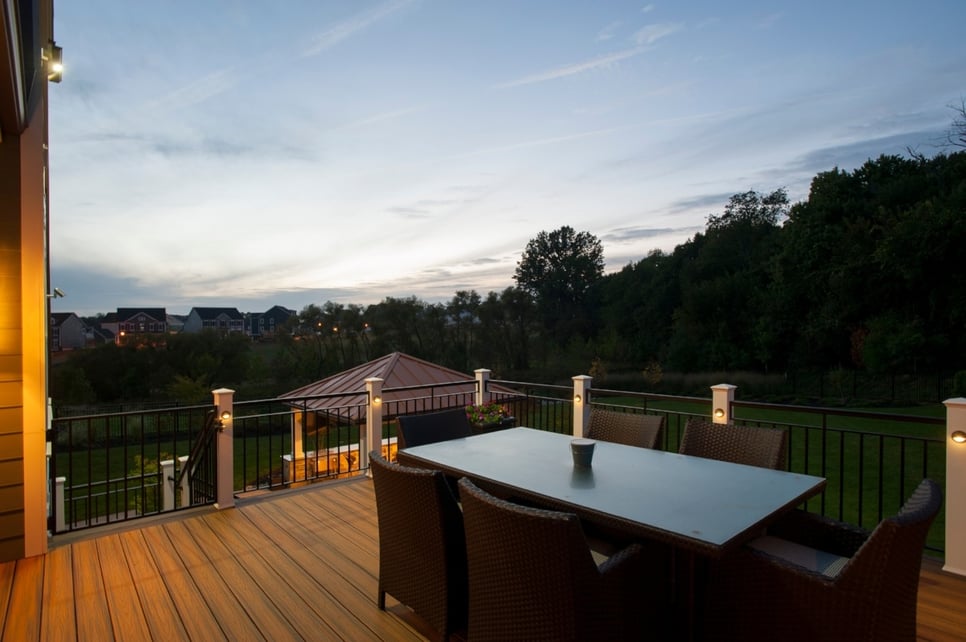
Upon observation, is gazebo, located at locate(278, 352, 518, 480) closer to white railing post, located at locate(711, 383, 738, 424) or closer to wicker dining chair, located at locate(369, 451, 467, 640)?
white railing post, located at locate(711, 383, 738, 424)

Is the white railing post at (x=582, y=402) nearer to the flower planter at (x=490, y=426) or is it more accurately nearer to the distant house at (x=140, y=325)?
the flower planter at (x=490, y=426)

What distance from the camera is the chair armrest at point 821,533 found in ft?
7.18

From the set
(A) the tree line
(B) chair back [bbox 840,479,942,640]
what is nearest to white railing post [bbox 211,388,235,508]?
(B) chair back [bbox 840,479,942,640]

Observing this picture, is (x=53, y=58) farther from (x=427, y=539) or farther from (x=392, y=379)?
(x=392, y=379)

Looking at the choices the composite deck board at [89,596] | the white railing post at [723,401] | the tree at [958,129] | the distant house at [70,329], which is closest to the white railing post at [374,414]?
the composite deck board at [89,596]

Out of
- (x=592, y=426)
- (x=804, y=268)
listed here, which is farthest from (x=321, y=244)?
(x=804, y=268)

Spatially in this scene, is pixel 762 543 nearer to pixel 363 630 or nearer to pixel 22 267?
pixel 363 630

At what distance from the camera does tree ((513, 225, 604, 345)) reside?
2969 cm

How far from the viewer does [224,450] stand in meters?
4.23

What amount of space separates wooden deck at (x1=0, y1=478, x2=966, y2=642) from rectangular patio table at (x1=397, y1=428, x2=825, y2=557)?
33.0 inches

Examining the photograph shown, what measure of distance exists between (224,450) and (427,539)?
107 inches

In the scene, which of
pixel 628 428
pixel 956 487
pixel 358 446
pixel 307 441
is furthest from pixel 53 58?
pixel 307 441

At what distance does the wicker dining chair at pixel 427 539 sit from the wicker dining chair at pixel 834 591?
101 centimetres

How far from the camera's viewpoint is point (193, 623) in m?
2.62
